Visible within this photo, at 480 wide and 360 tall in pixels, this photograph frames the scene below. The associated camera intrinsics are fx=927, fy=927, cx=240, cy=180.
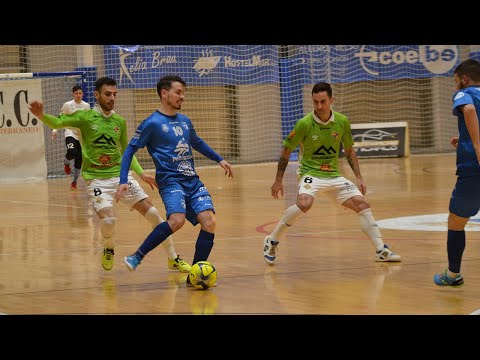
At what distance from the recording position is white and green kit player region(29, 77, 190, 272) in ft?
31.1

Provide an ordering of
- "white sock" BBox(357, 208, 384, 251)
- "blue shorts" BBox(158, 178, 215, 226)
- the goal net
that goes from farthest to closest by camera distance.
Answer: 1. the goal net
2. "white sock" BBox(357, 208, 384, 251)
3. "blue shorts" BBox(158, 178, 215, 226)

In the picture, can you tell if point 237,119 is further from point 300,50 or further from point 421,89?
point 421,89

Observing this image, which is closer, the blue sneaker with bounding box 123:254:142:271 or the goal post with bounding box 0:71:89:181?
the blue sneaker with bounding box 123:254:142:271

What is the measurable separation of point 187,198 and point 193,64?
17923 mm

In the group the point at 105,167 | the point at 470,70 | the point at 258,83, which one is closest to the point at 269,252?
the point at 105,167

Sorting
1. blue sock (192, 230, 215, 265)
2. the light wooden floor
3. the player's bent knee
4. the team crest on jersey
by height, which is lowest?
the light wooden floor

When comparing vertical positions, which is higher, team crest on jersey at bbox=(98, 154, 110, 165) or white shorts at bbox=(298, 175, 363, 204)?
team crest on jersey at bbox=(98, 154, 110, 165)

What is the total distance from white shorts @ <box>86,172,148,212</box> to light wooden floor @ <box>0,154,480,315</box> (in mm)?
707

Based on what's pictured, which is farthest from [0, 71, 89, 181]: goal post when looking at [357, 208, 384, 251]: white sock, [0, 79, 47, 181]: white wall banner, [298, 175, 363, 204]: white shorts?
[357, 208, 384, 251]: white sock

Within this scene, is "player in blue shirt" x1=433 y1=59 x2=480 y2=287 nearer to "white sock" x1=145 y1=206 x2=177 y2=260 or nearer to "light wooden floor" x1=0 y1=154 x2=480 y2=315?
"light wooden floor" x1=0 y1=154 x2=480 y2=315

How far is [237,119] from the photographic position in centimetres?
2906

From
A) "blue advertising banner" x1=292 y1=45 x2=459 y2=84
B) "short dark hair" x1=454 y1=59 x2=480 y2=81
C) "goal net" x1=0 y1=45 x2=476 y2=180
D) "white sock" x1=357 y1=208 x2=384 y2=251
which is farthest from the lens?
"blue advertising banner" x1=292 y1=45 x2=459 y2=84

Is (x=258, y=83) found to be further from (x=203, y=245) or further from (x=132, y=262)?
(x=132, y=262)

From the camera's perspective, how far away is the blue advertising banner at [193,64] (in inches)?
992
